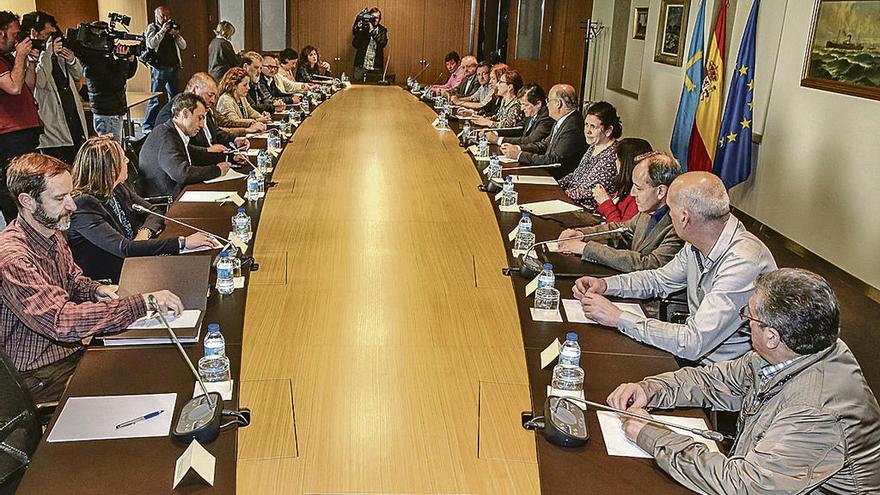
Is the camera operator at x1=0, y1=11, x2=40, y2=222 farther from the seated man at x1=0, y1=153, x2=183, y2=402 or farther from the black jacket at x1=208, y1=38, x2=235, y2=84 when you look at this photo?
the seated man at x1=0, y1=153, x2=183, y2=402

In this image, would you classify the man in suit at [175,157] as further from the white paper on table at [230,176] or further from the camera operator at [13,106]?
the camera operator at [13,106]


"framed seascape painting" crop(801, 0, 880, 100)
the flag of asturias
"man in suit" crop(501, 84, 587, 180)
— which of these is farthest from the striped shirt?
the flag of asturias

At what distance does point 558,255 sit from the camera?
3203mm

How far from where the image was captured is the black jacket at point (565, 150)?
16.5ft

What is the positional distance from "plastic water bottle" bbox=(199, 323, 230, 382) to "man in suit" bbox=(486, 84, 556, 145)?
3.93 m

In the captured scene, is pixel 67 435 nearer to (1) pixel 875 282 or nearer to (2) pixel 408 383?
(2) pixel 408 383

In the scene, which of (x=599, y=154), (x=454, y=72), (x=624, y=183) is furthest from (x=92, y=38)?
→ (x=624, y=183)

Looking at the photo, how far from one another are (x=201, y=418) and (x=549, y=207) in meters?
2.47

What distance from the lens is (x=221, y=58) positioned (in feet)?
25.7

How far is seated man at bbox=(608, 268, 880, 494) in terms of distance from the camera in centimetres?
163

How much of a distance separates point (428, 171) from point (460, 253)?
1.62m

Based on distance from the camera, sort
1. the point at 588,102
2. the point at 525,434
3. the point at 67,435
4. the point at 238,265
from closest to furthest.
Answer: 1. the point at 67,435
2. the point at 525,434
3. the point at 238,265
4. the point at 588,102

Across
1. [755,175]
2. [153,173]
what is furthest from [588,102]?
[153,173]

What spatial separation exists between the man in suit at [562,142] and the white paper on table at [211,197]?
1993 mm
